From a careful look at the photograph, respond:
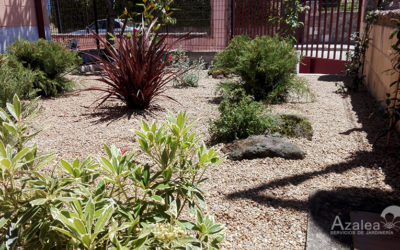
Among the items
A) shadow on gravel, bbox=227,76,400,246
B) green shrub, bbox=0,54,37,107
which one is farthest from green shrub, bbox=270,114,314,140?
green shrub, bbox=0,54,37,107

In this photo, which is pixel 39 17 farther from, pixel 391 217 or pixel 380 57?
pixel 391 217

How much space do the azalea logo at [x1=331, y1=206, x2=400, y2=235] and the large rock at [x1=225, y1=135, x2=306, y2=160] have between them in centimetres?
103

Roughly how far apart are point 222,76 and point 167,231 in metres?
7.09

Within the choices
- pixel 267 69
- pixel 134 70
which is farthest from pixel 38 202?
pixel 267 69

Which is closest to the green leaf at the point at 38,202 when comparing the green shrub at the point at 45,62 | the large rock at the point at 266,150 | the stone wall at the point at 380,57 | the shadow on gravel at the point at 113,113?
the large rock at the point at 266,150

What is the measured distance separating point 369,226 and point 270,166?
3.51 ft

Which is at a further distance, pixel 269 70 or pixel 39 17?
pixel 39 17

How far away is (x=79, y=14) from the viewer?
37.4 feet

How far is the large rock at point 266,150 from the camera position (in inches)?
125

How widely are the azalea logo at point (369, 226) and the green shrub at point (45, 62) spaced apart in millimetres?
5043

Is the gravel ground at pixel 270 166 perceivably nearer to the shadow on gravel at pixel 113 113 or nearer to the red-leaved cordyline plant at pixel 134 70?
the shadow on gravel at pixel 113 113

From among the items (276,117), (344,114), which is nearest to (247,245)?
(276,117)

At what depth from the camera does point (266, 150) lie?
10.5ft

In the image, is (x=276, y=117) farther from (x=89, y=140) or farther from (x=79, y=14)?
(x=79, y=14)
